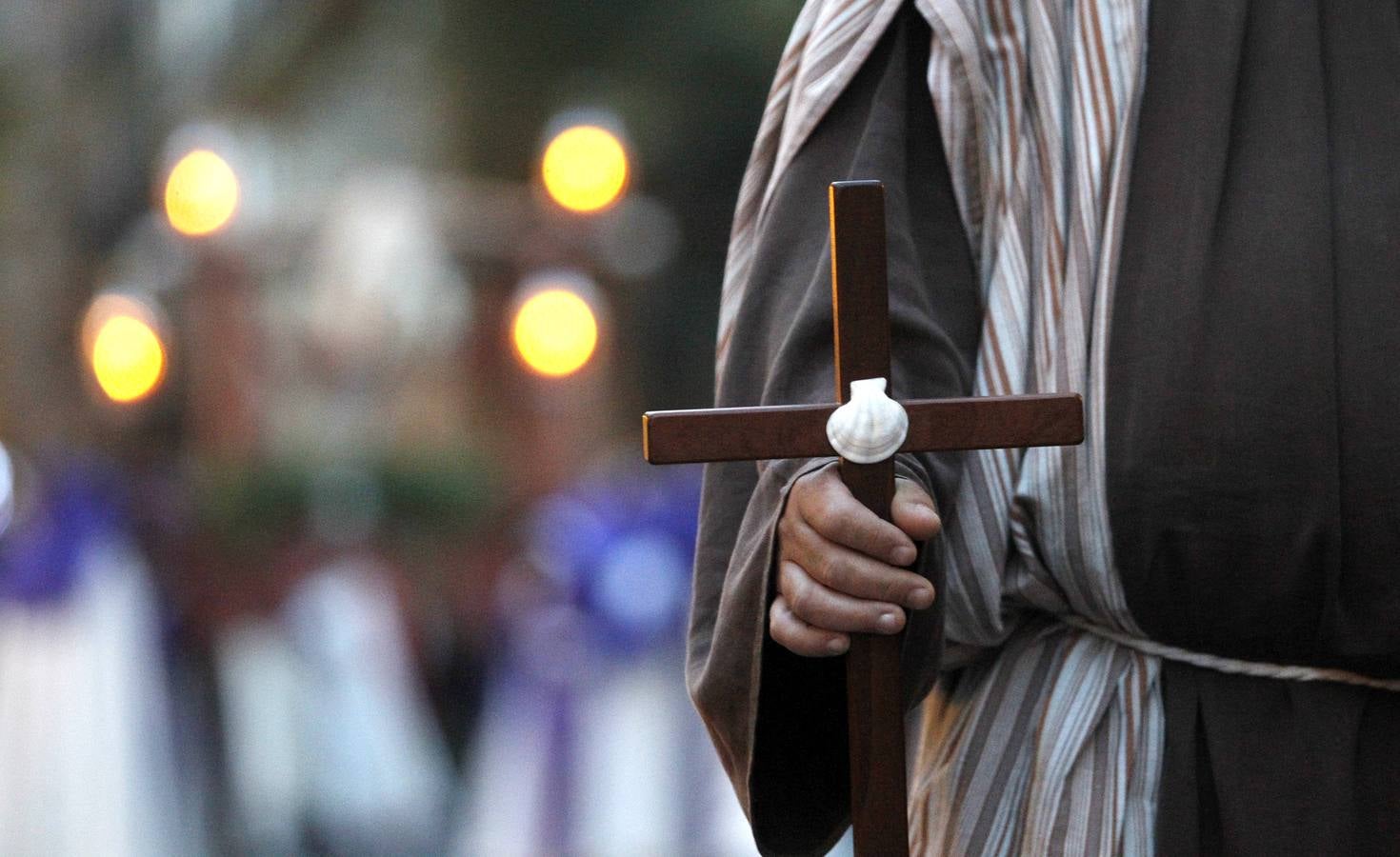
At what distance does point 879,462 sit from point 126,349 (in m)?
6.09

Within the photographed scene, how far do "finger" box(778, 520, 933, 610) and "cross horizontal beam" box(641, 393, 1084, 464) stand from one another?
3.0 inches

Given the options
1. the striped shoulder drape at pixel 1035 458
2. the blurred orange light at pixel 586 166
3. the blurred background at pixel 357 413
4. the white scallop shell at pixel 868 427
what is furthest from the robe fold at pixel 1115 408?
the blurred orange light at pixel 586 166

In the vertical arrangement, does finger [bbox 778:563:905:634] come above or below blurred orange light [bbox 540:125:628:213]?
below

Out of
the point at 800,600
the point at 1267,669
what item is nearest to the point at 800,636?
the point at 800,600

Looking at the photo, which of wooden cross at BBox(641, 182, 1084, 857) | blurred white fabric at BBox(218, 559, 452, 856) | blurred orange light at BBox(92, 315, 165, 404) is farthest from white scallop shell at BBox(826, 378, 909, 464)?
blurred orange light at BBox(92, 315, 165, 404)

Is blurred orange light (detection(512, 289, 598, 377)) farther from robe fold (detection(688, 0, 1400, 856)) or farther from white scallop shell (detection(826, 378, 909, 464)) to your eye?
white scallop shell (detection(826, 378, 909, 464))

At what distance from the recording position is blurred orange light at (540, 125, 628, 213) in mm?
6793

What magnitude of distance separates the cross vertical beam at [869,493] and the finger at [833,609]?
0.10 feet

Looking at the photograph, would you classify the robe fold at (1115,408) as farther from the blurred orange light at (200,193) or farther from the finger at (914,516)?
the blurred orange light at (200,193)

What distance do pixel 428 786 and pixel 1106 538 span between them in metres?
5.65

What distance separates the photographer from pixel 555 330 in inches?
272

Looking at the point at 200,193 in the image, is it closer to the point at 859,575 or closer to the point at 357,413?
the point at 357,413

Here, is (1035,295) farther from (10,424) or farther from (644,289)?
(10,424)

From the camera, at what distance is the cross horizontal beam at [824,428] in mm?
1354
